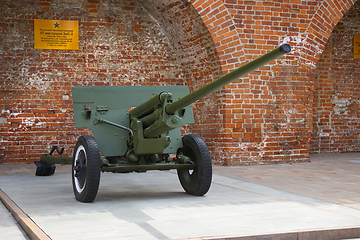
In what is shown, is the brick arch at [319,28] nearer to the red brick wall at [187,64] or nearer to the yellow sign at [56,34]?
the red brick wall at [187,64]

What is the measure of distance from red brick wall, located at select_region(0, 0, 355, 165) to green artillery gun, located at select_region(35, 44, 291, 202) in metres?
3.21

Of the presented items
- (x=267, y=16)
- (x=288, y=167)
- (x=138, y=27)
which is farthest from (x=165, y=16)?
(x=288, y=167)

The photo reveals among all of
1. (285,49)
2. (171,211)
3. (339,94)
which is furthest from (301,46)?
(285,49)

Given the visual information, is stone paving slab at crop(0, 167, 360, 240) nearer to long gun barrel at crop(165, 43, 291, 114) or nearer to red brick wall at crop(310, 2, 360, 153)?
long gun barrel at crop(165, 43, 291, 114)

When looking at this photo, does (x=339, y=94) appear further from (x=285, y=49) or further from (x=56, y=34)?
(x=285, y=49)

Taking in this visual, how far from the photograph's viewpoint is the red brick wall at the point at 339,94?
422 inches

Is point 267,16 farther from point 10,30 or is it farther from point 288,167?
point 10,30

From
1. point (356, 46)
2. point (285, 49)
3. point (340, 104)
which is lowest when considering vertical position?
point (340, 104)

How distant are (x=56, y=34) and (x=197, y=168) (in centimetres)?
543

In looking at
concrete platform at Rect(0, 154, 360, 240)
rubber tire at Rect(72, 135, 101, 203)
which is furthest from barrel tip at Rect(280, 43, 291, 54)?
rubber tire at Rect(72, 135, 101, 203)

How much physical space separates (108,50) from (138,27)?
82 cm

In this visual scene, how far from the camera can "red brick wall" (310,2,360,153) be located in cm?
1072

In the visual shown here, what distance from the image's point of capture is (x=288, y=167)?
795 centimetres

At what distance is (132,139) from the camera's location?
508 cm
